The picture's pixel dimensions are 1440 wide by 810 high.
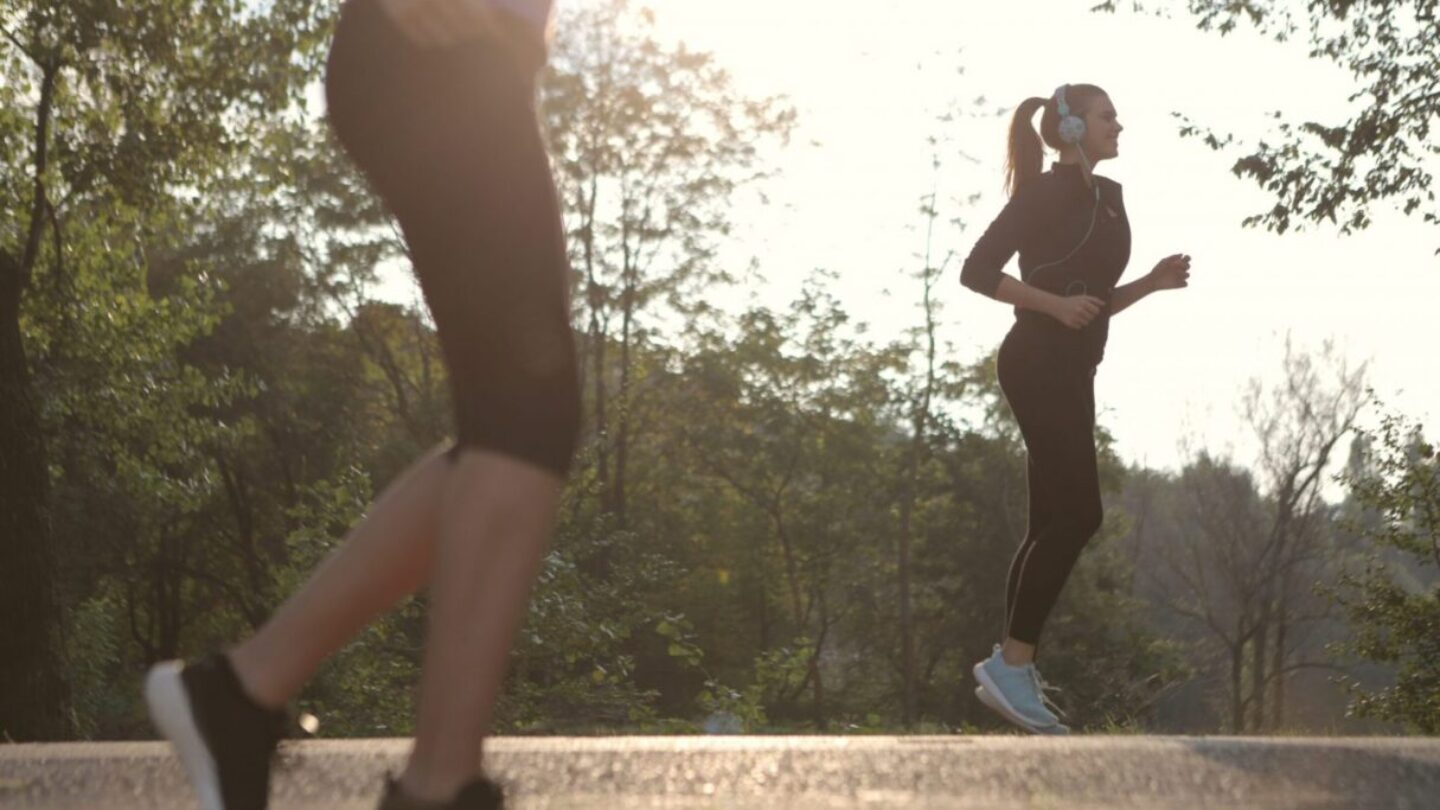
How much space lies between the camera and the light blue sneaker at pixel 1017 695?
18.5 feet

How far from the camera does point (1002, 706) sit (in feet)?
18.6

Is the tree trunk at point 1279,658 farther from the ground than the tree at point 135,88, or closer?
closer

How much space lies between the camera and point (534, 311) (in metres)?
2.57

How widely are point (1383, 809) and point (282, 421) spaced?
35.5m

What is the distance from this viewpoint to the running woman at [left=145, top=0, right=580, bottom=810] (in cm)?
249

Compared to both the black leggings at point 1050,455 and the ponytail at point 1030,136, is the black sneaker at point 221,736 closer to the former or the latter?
the black leggings at point 1050,455

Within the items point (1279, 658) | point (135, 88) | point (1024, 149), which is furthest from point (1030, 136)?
point (1279, 658)

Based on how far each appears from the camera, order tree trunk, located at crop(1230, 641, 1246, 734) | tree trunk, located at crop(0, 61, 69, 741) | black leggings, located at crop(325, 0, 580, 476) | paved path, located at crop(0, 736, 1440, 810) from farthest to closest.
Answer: tree trunk, located at crop(1230, 641, 1246, 734)
tree trunk, located at crop(0, 61, 69, 741)
paved path, located at crop(0, 736, 1440, 810)
black leggings, located at crop(325, 0, 580, 476)

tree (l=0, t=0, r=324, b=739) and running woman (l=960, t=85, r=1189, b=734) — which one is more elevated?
tree (l=0, t=0, r=324, b=739)

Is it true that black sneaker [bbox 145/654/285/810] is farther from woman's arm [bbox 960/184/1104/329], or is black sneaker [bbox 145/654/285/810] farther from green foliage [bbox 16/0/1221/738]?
green foliage [bbox 16/0/1221/738]

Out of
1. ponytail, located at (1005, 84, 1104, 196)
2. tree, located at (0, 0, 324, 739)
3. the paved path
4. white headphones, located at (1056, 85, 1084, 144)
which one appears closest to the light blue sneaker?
the paved path

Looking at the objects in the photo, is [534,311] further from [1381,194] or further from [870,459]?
[870,459]

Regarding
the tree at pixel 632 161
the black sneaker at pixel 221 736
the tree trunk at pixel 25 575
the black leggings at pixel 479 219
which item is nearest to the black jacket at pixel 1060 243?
the black leggings at pixel 479 219

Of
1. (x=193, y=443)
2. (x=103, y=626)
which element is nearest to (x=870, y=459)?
(x=103, y=626)
